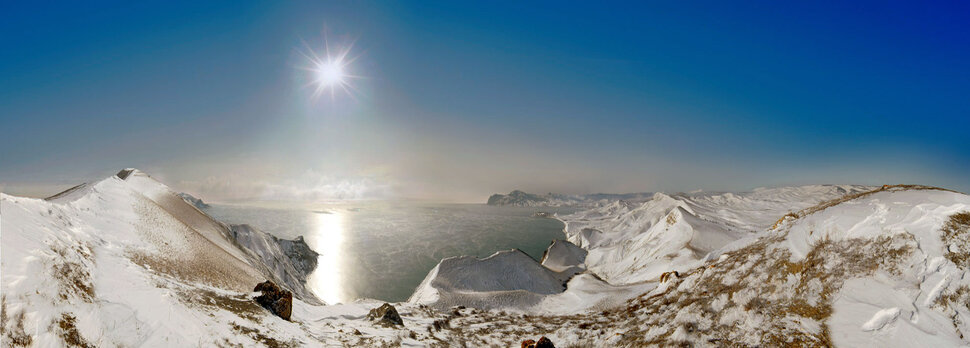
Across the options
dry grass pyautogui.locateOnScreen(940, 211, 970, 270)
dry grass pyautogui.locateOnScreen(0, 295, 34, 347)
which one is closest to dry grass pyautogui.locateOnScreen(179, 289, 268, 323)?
dry grass pyautogui.locateOnScreen(0, 295, 34, 347)

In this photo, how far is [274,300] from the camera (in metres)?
12.9

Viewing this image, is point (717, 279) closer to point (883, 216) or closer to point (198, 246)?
point (883, 216)

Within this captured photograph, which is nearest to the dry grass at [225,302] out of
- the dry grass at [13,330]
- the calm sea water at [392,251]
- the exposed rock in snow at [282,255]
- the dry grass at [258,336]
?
the dry grass at [258,336]

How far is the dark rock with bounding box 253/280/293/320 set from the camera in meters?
12.7

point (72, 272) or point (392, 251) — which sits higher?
point (72, 272)

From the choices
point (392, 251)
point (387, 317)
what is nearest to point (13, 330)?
point (387, 317)

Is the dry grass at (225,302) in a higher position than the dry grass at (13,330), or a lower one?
lower

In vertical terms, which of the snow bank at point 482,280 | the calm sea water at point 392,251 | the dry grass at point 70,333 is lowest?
the calm sea water at point 392,251

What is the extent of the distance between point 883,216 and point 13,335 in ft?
62.3

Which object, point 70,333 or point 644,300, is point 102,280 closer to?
point 70,333

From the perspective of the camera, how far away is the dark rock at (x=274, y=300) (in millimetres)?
12711

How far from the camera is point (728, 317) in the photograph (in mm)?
8172

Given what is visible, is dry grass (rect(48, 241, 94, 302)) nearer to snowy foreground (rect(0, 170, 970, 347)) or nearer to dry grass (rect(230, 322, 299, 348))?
snowy foreground (rect(0, 170, 970, 347))

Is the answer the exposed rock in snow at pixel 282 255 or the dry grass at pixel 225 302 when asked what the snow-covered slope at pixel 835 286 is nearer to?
the dry grass at pixel 225 302
